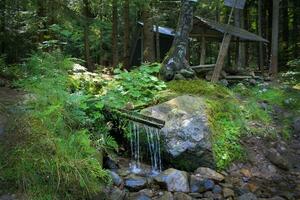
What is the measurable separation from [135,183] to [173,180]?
A: 0.66m

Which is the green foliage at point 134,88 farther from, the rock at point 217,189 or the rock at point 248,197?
the rock at point 248,197

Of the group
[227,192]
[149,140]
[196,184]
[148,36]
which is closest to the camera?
[227,192]

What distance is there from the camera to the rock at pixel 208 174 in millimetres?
6609

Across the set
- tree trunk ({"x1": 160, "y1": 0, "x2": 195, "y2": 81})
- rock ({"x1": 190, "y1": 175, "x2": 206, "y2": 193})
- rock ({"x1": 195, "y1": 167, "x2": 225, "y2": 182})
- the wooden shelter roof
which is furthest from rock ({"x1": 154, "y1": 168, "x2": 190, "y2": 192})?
the wooden shelter roof

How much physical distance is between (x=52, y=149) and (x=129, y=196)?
1542mm

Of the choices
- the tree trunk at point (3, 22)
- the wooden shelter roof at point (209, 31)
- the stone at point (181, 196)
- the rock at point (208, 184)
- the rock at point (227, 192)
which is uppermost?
the tree trunk at point (3, 22)

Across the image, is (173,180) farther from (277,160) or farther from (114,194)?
(277,160)

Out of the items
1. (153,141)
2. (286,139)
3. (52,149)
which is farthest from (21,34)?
(286,139)

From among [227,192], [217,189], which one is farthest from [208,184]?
[227,192]

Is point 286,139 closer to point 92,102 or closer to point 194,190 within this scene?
point 194,190

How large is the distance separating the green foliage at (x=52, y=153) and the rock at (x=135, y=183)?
622 mm

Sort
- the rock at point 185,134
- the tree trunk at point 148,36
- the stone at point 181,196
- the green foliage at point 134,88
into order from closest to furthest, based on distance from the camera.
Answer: the stone at point 181,196 → the rock at point 185,134 → the green foliage at point 134,88 → the tree trunk at point 148,36

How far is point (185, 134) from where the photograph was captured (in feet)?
23.8

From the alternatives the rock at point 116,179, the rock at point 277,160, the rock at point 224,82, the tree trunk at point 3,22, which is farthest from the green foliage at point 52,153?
the rock at point 224,82
